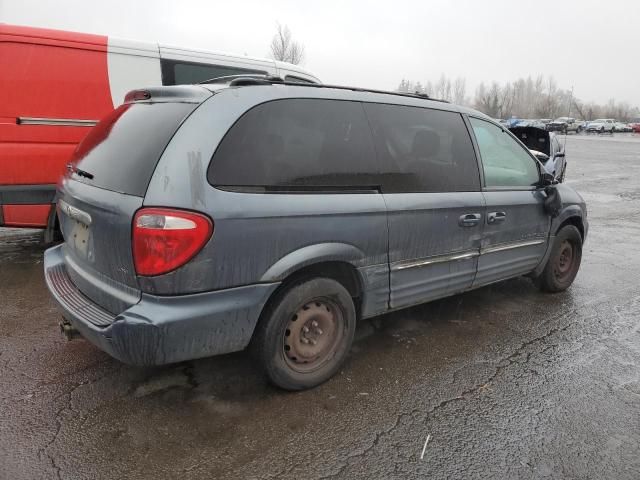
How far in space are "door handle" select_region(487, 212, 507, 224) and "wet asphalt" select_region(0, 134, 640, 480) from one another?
35.8 inches

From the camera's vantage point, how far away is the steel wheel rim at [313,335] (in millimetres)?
2857

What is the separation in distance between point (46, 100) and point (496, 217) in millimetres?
4377

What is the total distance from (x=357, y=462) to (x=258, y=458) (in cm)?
49

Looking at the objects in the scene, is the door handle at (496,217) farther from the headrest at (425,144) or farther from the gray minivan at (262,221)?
the headrest at (425,144)

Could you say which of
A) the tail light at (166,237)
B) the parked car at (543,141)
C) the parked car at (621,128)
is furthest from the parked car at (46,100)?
the parked car at (621,128)

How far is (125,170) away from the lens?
2557 mm

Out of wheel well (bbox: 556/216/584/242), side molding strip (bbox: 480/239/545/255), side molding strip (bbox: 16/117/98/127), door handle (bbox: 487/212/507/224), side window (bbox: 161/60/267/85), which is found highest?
side window (bbox: 161/60/267/85)


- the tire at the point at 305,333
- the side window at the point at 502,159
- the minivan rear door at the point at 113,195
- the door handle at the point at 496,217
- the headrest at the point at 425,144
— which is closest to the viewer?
the minivan rear door at the point at 113,195

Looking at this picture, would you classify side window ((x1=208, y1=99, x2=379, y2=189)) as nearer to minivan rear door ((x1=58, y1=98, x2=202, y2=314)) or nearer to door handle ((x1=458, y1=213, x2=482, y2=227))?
minivan rear door ((x1=58, y1=98, x2=202, y2=314))

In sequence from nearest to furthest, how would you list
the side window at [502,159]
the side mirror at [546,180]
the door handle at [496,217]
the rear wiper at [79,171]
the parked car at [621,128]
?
the rear wiper at [79,171] → the door handle at [496,217] → the side window at [502,159] → the side mirror at [546,180] → the parked car at [621,128]

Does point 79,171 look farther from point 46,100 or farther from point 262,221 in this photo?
point 46,100

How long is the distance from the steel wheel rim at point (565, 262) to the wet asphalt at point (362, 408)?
726 mm

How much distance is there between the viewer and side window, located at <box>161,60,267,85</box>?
18.4 feet

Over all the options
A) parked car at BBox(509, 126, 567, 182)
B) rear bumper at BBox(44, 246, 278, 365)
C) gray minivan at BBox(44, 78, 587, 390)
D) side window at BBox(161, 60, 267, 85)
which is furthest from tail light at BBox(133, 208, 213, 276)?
parked car at BBox(509, 126, 567, 182)
